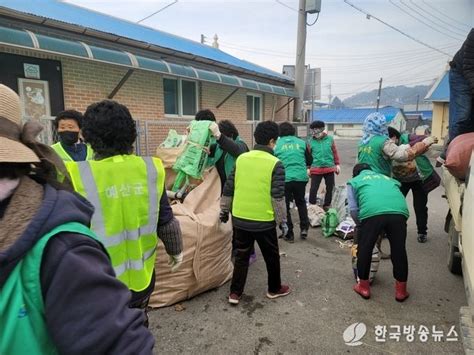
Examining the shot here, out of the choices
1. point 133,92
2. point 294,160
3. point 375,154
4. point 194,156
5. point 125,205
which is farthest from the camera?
point 133,92

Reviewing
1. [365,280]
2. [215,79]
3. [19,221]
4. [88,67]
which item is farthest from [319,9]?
[19,221]

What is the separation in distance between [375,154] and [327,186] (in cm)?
218

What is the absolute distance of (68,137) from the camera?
11.1 feet

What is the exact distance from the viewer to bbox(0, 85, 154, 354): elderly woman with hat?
816 mm

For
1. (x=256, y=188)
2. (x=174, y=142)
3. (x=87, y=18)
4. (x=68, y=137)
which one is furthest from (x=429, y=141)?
(x=87, y=18)

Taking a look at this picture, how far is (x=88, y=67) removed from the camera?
7012mm

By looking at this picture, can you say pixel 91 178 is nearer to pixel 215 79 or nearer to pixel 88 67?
pixel 88 67

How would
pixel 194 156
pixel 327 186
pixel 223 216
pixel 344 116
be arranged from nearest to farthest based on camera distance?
pixel 223 216 → pixel 194 156 → pixel 327 186 → pixel 344 116

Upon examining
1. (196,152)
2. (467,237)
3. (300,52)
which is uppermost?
(300,52)

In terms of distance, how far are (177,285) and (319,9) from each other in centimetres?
1050

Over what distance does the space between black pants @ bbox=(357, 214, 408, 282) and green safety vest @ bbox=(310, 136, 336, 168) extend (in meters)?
2.89

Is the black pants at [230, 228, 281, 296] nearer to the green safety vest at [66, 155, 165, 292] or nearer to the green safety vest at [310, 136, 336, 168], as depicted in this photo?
the green safety vest at [66, 155, 165, 292]

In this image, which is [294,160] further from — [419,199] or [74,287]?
[74,287]

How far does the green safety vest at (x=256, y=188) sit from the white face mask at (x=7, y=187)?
2.55 meters
